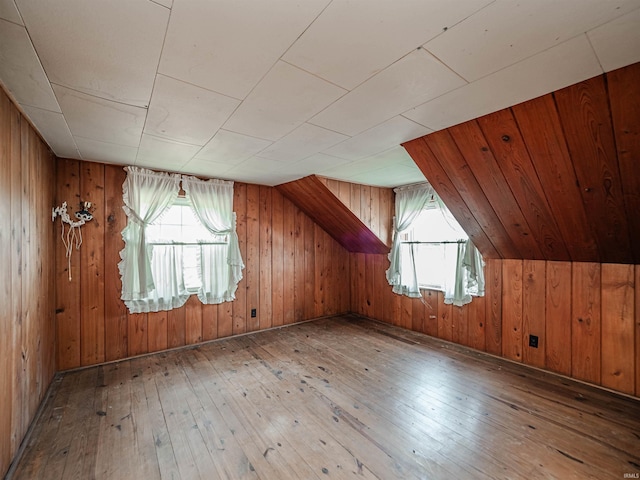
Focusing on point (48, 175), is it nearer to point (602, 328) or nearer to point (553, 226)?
point (553, 226)

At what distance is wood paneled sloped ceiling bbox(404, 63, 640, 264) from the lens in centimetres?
149

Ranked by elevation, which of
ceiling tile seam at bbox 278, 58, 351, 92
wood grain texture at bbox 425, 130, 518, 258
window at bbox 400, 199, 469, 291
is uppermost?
ceiling tile seam at bbox 278, 58, 351, 92

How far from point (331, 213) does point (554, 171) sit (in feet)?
8.32

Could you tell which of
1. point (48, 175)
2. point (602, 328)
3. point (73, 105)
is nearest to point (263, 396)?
point (73, 105)

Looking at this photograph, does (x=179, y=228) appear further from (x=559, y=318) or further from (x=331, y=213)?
(x=559, y=318)

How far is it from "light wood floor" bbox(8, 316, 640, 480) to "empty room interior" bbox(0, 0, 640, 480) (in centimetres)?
2

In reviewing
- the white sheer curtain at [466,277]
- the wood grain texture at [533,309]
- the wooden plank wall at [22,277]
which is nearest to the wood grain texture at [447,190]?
the white sheer curtain at [466,277]

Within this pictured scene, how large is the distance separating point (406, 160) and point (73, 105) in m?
2.61

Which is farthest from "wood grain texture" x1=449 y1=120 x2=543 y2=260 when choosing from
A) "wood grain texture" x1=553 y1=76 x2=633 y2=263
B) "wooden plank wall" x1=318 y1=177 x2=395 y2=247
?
"wooden plank wall" x1=318 y1=177 x2=395 y2=247

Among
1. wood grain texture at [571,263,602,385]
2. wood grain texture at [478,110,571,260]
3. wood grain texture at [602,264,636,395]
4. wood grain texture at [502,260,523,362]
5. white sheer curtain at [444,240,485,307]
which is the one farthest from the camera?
white sheer curtain at [444,240,485,307]

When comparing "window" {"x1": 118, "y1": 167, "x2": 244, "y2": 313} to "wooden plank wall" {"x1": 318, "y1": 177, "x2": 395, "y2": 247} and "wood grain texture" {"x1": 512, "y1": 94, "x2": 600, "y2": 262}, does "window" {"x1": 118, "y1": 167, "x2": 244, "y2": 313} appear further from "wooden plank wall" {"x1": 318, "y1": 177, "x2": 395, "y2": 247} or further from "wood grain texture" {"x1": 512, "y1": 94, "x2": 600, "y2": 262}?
"wood grain texture" {"x1": 512, "y1": 94, "x2": 600, "y2": 262}

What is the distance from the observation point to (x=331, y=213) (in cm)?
396

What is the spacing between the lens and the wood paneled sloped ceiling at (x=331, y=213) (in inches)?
141

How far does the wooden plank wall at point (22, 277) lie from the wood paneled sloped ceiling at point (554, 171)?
2.67 metres
